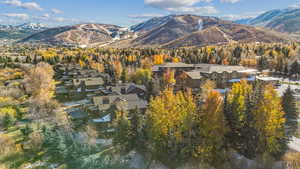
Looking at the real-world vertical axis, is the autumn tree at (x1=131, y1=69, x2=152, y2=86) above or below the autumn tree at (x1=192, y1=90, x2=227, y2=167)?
above

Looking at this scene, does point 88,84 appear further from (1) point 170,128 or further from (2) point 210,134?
(2) point 210,134

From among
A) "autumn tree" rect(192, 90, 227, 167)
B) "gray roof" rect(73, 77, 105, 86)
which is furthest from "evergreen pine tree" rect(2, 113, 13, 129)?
"autumn tree" rect(192, 90, 227, 167)

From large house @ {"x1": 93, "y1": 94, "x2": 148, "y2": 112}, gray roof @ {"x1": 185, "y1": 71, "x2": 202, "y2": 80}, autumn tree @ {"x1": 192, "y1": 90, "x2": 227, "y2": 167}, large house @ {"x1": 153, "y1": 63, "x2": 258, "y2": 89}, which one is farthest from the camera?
large house @ {"x1": 153, "y1": 63, "x2": 258, "y2": 89}

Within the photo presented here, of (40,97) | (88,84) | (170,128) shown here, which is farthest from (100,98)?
(170,128)

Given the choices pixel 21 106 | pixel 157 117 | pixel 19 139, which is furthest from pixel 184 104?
pixel 21 106

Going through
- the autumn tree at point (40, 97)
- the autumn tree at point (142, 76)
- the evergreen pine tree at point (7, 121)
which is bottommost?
the evergreen pine tree at point (7, 121)

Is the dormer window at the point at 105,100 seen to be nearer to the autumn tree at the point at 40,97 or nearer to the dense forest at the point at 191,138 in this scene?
the dense forest at the point at 191,138

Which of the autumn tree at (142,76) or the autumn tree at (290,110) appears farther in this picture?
the autumn tree at (142,76)

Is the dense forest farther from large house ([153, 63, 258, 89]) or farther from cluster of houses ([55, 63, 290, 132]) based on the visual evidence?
large house ([153, 63, 258, 89])

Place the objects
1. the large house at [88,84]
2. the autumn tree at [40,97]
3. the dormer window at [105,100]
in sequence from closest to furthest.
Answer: the dormer window at [105,100]
the autumn tree at [40,97]
the large house at [88,84]

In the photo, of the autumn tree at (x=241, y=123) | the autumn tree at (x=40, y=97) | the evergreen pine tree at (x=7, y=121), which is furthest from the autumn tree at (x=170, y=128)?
the evergreen pine tree at (x=7, y=121)

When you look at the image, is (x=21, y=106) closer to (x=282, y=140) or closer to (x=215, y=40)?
(x=282, y=140)
